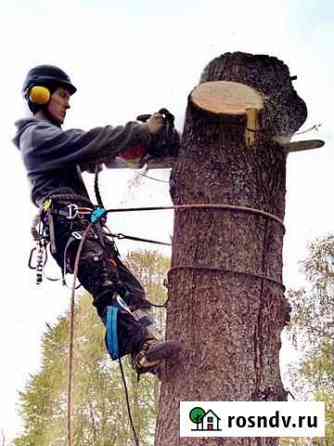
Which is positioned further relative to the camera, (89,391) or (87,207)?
(89,391)

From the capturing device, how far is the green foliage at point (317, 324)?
12.1 meters

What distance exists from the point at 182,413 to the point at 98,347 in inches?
347

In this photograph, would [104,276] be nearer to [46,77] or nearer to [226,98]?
[226,98]

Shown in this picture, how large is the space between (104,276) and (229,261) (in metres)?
0.45

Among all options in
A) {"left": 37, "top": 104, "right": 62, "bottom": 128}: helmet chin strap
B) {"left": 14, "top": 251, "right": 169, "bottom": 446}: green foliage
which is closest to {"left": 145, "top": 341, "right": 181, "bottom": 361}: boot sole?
{"left": 37, "top": 104, "right": 62, "bottom": 128}: helmet chin strap

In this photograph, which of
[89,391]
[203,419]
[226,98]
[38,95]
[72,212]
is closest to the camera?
[203,419]

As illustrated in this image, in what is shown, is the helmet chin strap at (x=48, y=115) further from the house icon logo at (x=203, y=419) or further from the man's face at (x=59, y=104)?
the house icon logo at (x=203, y=419)

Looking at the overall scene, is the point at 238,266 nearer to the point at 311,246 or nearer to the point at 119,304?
the point at 119,304

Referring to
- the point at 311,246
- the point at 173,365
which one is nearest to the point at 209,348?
the point at 173,365

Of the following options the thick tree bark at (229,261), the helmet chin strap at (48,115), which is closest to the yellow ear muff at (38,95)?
the helmet chin strap at (48,115)

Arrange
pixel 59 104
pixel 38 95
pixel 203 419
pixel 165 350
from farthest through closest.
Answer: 1. pixel 59 104
2. pixel 38 95
3. pixel 165 350
4. pixel 203 419

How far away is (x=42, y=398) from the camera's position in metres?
13.1

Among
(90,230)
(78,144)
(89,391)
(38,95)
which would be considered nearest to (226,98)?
(78,144)

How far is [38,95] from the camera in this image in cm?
271
